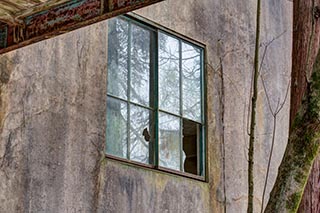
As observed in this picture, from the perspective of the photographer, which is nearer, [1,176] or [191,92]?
[1,176]

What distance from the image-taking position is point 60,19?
4980 mm

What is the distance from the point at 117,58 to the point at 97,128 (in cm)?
82

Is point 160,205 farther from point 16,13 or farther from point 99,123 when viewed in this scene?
point 16,13

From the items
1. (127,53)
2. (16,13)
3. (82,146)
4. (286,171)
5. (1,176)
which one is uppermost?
(127,53)

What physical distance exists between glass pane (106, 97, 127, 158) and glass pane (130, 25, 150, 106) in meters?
0.20

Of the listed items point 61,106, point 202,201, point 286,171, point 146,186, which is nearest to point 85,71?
point 61,106

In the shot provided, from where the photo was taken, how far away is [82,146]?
6.79 m

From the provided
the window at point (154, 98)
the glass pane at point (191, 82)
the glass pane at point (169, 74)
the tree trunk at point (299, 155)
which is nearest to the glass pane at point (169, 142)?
the window at point (154, 98)

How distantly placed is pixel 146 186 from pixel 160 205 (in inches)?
11.9

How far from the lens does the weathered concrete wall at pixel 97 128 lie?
6.25m

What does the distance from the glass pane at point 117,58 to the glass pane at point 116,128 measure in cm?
10

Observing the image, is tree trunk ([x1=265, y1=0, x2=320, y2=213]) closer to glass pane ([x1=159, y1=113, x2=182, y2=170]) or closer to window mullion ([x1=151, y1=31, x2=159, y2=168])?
window mullion ([x1=151, y1=31, x2=159, y2=168])

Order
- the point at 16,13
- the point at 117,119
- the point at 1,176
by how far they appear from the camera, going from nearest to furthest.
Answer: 1. the point at 16,13
2. the point at 1,176
3. the point at 117,119

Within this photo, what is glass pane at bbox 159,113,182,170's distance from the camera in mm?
7699
